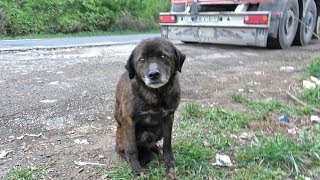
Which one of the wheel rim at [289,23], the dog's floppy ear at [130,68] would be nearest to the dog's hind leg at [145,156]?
the dog's floppy ear at [130,68]

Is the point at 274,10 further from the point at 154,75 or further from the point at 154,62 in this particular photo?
the point at 154,75

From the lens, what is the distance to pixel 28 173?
3016mm

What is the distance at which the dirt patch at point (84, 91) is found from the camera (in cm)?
346

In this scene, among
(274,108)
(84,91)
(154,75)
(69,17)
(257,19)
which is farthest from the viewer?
(69,17)

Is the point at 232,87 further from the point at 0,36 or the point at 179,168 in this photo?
the point at 0,36

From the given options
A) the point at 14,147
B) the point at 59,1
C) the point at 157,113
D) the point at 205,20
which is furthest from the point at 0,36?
the point at 157,113

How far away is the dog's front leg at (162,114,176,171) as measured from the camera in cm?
310

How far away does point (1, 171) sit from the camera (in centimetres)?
313

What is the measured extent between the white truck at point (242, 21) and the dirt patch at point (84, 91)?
35cm

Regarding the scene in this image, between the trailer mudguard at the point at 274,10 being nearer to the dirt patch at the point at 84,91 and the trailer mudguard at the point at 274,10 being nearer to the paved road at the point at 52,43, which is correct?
the dirt patch at the point at 84,91

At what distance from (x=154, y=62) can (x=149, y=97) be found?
0.27 m

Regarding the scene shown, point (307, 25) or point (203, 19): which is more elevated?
point (203, 19)

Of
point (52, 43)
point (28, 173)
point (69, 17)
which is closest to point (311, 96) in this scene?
point (28, 173)

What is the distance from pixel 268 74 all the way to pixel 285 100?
157 centimetres
